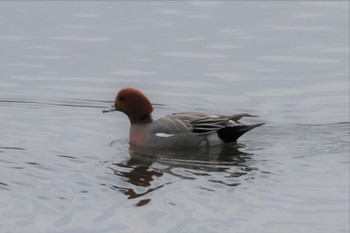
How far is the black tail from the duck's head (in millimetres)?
987

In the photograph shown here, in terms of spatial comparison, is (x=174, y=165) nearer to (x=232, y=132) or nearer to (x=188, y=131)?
(x=188, y=131)

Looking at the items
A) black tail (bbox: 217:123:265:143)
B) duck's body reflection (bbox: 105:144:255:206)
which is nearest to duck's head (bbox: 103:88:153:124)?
duck's body reflection (bbox: 105:144:255:206)

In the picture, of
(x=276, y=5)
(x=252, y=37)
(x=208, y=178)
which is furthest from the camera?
(x=276, y=5)

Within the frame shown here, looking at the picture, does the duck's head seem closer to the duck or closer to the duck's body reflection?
the duck

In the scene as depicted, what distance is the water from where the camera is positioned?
1064 cm

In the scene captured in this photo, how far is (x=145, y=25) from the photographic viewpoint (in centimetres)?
1942

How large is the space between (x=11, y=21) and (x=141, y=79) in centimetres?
404

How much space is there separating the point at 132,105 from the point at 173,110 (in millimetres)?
1208

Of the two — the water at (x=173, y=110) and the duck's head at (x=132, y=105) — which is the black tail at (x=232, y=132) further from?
the duck's head at (x=132, y=105)

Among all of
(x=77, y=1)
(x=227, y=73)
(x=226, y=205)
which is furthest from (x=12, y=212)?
(x=77, y=1)

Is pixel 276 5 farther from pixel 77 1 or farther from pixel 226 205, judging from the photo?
pixel 226 205

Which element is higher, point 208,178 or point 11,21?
point 11,21

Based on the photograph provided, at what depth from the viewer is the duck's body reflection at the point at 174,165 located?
1187cm

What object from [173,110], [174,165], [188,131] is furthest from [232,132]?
[173,110]
